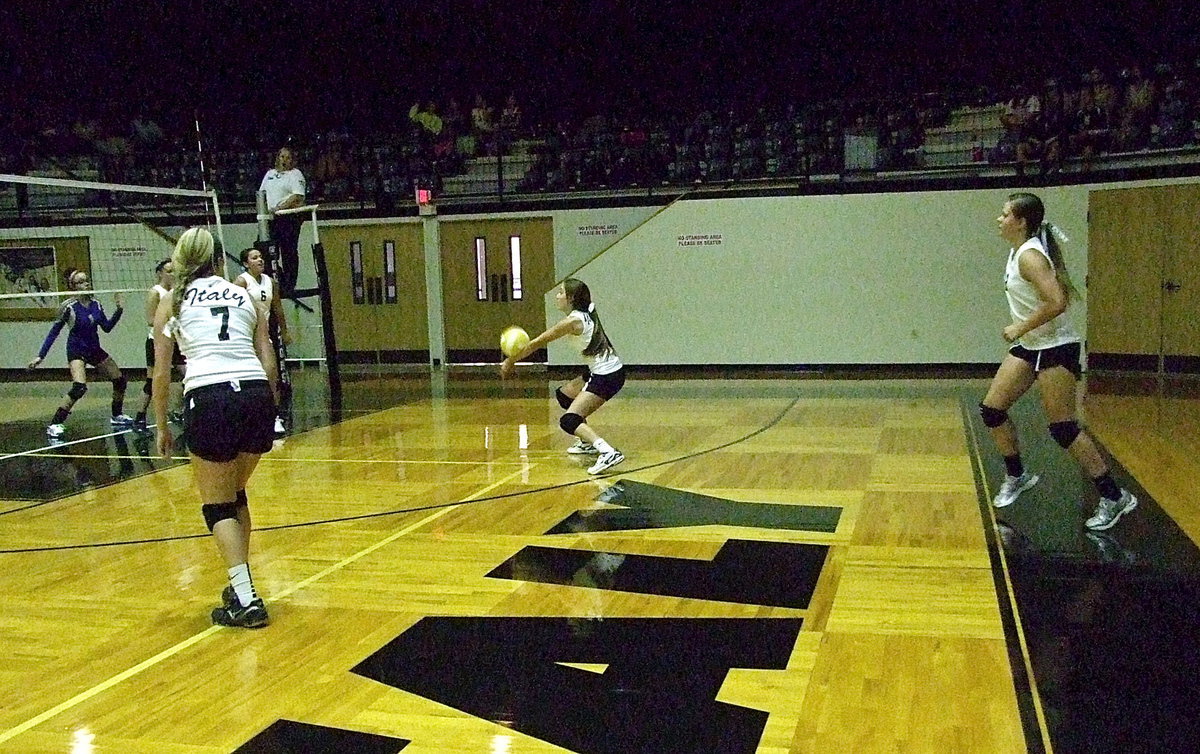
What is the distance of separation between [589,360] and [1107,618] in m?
4.68

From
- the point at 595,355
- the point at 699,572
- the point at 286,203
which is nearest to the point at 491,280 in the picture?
the point at 286,203

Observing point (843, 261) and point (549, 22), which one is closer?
point (843, 261)

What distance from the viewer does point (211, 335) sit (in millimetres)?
4605

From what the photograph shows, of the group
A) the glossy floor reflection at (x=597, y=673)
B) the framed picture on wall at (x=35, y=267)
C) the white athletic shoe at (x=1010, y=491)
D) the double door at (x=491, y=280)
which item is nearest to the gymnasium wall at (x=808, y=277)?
the double door at (x=491, y=280)

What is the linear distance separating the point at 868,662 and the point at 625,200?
1351 cm

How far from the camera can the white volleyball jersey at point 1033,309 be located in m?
5.90

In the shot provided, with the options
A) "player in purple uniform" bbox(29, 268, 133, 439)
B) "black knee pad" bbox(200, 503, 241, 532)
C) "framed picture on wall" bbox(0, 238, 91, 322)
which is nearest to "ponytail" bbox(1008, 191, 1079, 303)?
"black knee pad" bbox(200, 503, 241, 532)

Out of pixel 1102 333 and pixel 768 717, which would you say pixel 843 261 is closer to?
pixel 1102 333

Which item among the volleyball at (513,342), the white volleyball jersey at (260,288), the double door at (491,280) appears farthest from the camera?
the double door at (491,280)

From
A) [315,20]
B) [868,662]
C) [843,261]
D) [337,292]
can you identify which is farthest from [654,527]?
[315,20]

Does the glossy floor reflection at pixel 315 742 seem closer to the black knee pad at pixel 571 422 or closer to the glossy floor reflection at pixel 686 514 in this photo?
the glossy floor reflection at pixel 686 514

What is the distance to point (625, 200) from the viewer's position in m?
16.9

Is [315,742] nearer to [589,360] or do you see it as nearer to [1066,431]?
[1066,431]

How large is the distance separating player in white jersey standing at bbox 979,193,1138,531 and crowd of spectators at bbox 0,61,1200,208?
31.0 ft
